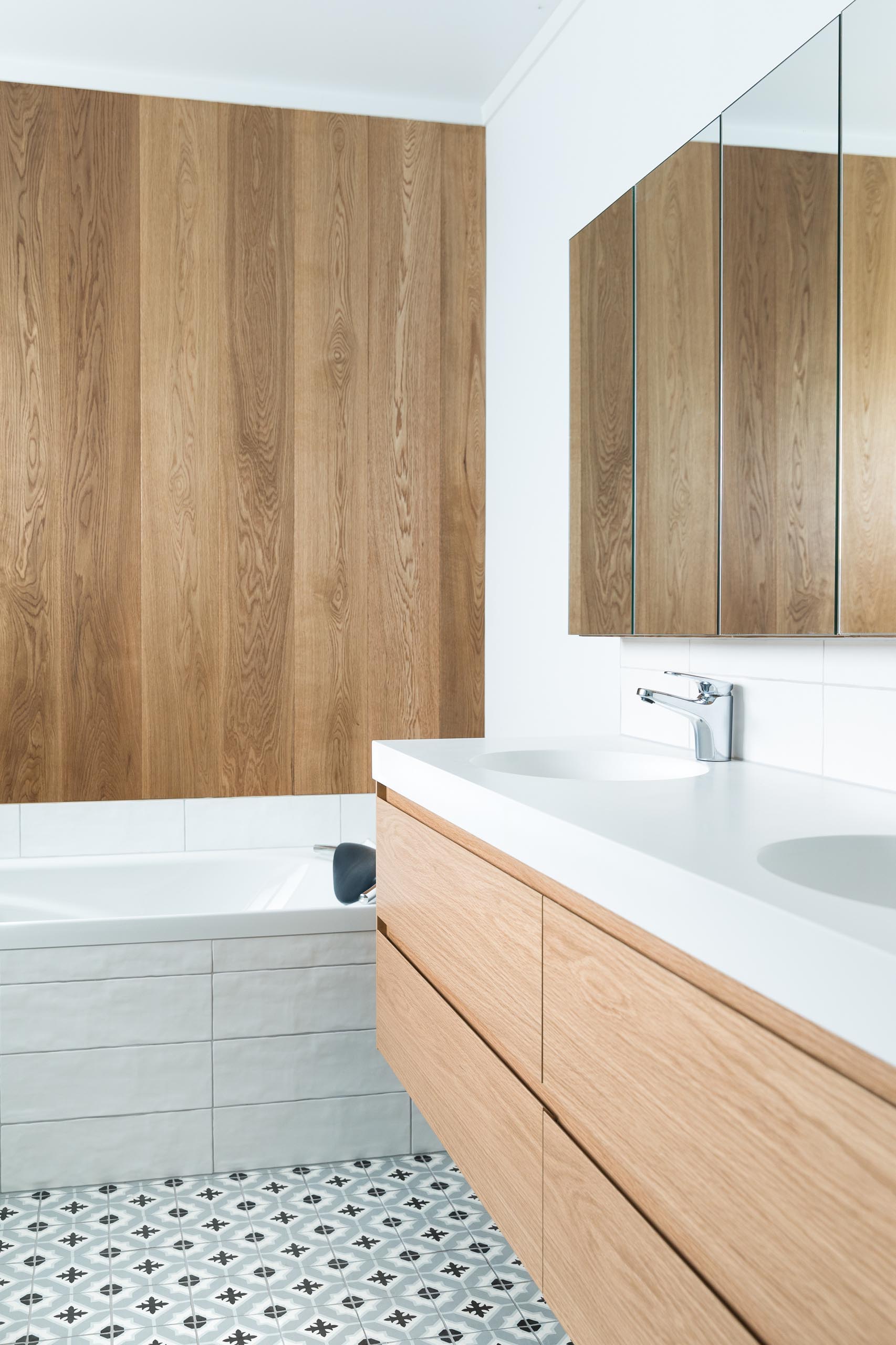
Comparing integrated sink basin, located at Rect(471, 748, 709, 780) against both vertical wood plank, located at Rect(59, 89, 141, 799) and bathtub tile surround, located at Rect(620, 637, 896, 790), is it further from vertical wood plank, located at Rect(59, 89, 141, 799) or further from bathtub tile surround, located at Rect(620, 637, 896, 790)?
vertical wood plank, located at Rect(59, 89, 141, 799)

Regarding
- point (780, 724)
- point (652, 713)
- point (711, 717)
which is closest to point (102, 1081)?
point (652, 713)

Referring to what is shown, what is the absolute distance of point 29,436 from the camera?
295 centimetres

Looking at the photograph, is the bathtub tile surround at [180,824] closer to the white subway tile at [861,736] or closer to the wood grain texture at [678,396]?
the wood grain texture at [678,396]

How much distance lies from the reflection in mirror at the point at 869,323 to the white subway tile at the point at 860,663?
2.0 inches

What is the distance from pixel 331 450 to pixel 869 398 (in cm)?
196

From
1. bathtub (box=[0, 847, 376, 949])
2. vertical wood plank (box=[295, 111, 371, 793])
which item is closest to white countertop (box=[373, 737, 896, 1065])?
bathtub (box=[0, 847, 376, 949])

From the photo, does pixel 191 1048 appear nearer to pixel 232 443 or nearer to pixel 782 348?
pixel 232 443

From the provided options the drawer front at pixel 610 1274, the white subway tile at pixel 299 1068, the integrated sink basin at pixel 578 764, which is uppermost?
the integrated sink basin at pixel 578 764

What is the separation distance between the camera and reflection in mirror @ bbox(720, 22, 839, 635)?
59.2 inches

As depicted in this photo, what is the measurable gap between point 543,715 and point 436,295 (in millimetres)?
1291

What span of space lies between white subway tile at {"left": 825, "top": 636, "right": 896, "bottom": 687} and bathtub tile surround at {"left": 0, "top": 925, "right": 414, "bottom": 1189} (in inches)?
52.3

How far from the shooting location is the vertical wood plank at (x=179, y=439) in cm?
301

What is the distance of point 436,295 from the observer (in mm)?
3217

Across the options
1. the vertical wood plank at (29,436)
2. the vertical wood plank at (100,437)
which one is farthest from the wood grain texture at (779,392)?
the vertical wood plank at (29,436)
